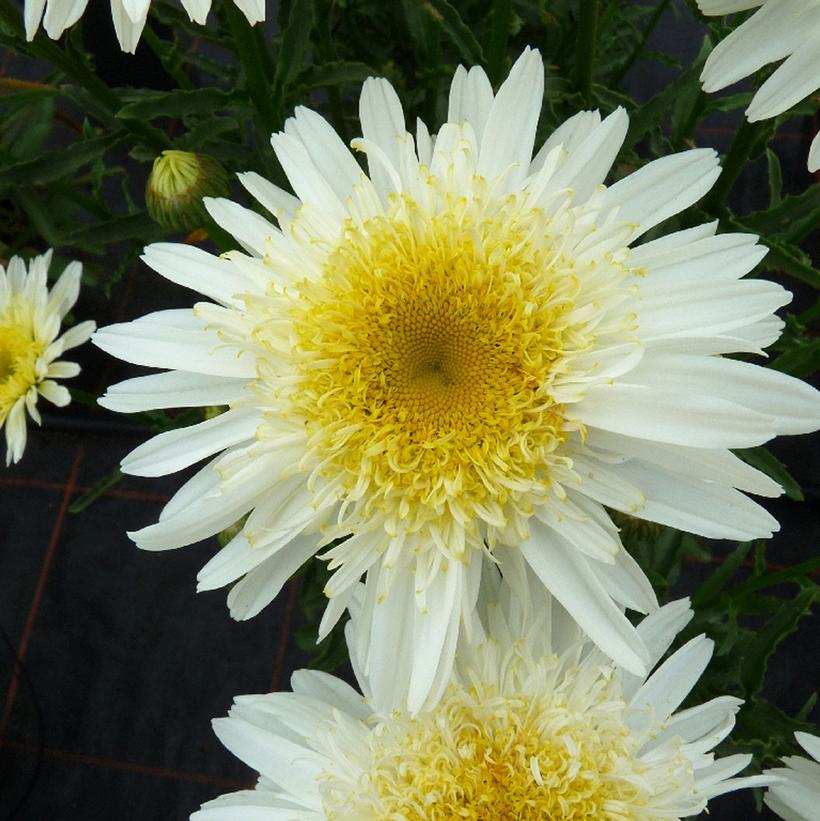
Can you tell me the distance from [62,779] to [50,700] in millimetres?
183

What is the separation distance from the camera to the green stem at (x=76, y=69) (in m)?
1.06

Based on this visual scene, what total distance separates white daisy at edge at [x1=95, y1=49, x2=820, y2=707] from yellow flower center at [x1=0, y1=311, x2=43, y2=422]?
0.73 metres

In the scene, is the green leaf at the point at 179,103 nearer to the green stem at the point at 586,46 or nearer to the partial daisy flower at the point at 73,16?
the partial daisy flower at the point at 73,16

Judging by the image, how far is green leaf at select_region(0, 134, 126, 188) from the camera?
49.8 inches

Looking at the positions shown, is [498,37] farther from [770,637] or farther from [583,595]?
[770,637]

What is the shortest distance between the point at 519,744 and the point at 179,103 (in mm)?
927

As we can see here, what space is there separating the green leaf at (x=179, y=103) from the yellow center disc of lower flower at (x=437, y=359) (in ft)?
1.48

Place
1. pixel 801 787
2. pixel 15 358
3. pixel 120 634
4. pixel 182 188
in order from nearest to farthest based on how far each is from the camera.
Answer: pixel 801 787 < pixel 182 188 < pixel 15 358 < pixel 120 634

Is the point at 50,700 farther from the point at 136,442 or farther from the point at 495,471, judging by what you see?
the point at 495,471

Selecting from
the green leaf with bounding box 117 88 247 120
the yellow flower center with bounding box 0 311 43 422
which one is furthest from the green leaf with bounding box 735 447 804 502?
the yellow flower center with bounding box 0 311 43 422

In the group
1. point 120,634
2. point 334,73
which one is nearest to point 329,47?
point 334,73

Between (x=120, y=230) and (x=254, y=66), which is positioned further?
(x=120, y=230)

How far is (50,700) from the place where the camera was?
6.66 ft

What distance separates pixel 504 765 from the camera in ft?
2.93
